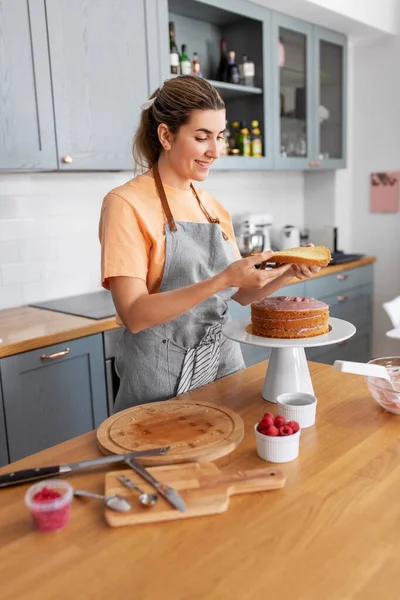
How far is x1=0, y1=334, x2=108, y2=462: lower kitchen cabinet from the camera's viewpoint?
2.02m

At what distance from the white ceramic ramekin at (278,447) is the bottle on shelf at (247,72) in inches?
102

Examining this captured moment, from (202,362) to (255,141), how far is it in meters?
2.04

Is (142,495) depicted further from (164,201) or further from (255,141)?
(255,141)

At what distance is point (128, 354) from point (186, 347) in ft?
0.54

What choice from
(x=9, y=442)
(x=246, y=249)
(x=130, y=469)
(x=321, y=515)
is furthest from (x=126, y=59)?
(x=321, y=515)

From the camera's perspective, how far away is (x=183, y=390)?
1.56 metres

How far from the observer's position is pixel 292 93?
3.49 metres

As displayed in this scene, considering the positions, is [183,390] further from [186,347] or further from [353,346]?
[353,346]

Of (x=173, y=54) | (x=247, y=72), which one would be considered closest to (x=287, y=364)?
(x=173, y=54)

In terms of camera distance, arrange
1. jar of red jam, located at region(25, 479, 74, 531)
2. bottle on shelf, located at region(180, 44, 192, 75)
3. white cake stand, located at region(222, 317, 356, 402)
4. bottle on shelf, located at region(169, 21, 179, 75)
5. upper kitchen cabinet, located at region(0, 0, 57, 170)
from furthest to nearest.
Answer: bottle on shelf, located at region(180, 44, 192, 75) < bottle on shelf, located at region(169, 21, 179, 75) < upper kitchen cabinet, located at region(0, 0, 57, 170) < white cake stand, located at region(222, 317, 356, 402) < jar of red jam, located at region(25, 479, 74, 531)

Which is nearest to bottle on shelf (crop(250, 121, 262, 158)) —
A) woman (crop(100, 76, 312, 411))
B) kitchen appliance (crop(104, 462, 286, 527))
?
woman (crop(100, 76, 312, 411))

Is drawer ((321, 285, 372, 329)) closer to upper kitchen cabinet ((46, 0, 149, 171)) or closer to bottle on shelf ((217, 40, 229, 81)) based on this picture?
bottle on shelf ((217, 40, 229, 81))

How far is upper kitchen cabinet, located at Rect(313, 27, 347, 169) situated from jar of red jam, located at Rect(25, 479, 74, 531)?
317 centimetres

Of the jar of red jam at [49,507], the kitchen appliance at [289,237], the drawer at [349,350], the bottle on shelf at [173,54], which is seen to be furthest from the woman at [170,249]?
the kitchen appliance at [289,237]
